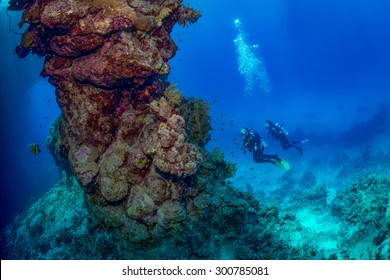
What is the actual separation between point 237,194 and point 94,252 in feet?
13.3

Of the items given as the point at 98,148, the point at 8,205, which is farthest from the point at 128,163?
the point at 8,205

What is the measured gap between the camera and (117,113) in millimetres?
7414

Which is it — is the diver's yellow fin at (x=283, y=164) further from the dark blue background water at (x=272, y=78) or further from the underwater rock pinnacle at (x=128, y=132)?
the underwater rock pinnacle at (x=128, y=132)

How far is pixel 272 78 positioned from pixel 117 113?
123 metres

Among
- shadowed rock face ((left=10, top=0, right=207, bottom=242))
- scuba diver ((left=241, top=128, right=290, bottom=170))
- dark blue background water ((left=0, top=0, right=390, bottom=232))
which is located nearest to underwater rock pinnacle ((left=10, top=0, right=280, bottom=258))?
shadowed rock face ((left=10, top=0, right=207, bottom=242))

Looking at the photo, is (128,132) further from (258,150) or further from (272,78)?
(272,78)

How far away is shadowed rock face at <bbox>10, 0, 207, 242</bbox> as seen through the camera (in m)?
6.37

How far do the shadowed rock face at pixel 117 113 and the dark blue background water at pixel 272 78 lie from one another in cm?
333

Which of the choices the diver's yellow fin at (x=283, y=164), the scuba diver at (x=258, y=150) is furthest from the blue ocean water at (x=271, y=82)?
the diver's yellow fin at (x=283, y=164)

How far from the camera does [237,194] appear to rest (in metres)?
7.85

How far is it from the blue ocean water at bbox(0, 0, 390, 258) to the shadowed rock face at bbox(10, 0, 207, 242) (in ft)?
4.90

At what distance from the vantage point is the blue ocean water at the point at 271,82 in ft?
85.6

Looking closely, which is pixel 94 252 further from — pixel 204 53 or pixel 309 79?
pixel 204 53

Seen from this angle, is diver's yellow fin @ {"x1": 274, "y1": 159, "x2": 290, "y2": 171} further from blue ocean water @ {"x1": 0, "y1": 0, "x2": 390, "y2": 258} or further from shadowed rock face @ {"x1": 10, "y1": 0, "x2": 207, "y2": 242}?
shadowed rock face @ {"x1": 10, "y1": 0, "x2": 207, "y2": 242}
